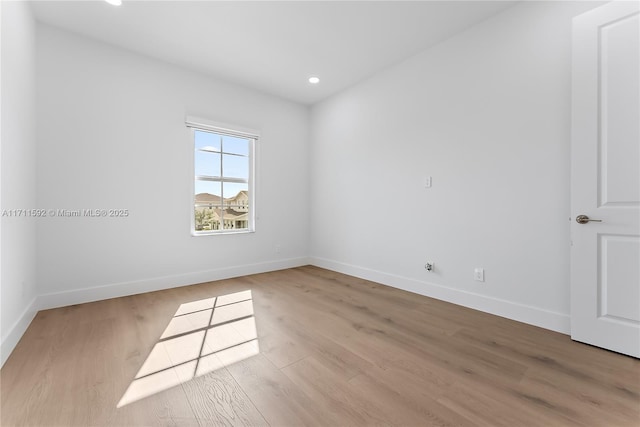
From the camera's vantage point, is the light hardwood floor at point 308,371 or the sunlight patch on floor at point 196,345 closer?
the light hardwood floor at point 308,371

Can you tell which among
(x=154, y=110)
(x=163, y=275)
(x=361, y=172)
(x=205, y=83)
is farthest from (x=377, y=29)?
(x=163, y=275)

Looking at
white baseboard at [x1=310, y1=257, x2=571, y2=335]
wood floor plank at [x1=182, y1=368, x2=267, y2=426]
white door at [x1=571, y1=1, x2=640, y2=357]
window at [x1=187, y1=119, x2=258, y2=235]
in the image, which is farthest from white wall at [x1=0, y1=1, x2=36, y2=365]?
white door at [x1=571, y1=1, x2=640, y2=357]

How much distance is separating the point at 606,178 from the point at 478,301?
4.73 feet

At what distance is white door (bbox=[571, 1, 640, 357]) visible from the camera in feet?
6.16

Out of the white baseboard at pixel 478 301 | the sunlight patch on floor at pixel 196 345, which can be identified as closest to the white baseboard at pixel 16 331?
the sunlight patch on floor at pixel 196 345

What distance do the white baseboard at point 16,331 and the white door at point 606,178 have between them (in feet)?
13.1

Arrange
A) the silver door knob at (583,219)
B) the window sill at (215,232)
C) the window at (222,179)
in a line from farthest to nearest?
the window at (222,179) → the window sill at (215,232) → the silver door knob at (583,219)

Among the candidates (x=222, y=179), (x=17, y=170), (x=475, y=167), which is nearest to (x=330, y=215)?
(x=222, y=179)

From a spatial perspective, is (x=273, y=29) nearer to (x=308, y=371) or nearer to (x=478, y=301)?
(x=308, y=371)

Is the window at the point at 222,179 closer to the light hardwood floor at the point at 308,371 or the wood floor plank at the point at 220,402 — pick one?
the light hardwood floor at the point at 308,371

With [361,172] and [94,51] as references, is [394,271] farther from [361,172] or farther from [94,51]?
[94,51]

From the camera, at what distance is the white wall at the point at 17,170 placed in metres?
1.87

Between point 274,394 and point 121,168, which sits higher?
point 121,168

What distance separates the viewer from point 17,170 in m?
2.15
